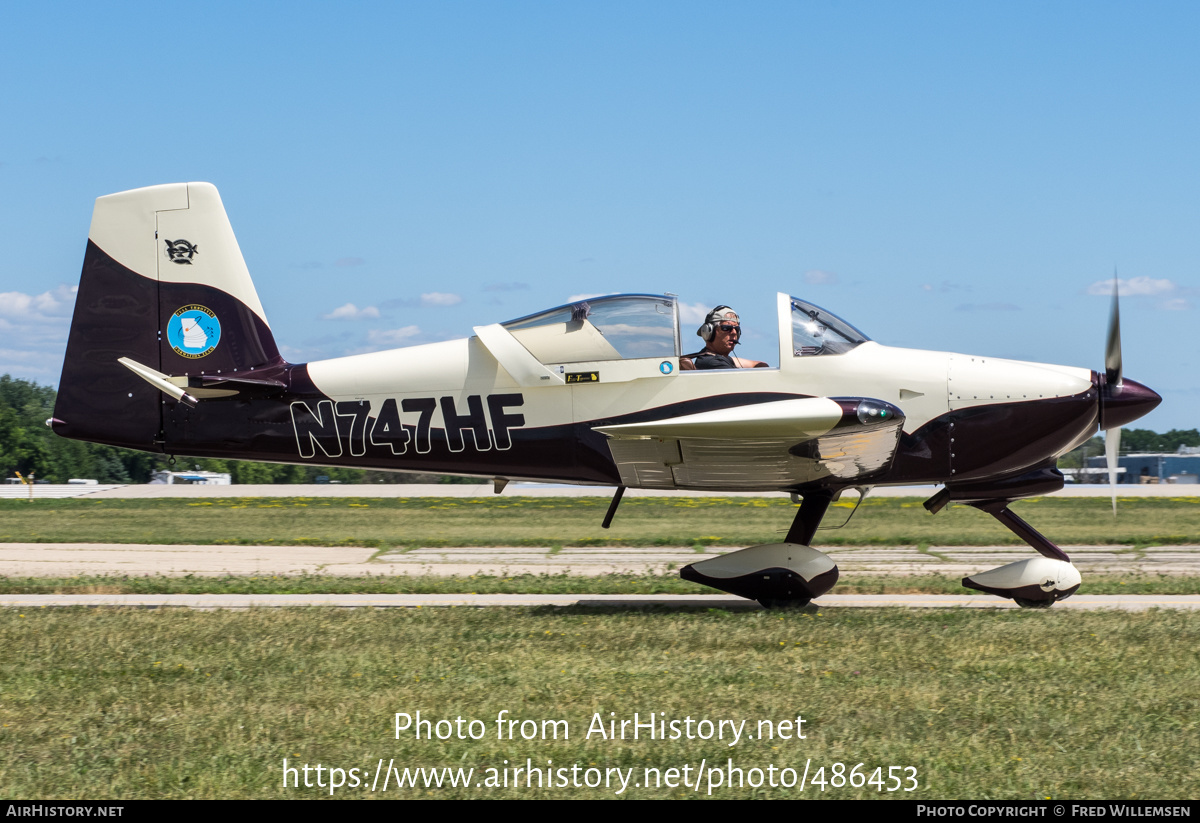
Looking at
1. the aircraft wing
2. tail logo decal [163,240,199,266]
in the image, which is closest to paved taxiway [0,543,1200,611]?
the aircraft wing

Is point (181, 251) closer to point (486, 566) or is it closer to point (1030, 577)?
point (486, 566)

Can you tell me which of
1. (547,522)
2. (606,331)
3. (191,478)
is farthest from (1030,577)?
(191,478)

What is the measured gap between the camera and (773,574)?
9.95 metres

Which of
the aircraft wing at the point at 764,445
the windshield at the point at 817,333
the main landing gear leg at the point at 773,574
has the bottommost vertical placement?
the main landing gear leg at the point at 773,574

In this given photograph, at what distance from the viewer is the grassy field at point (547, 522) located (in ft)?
67.3

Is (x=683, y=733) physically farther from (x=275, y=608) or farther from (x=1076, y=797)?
(x=275, y=608)

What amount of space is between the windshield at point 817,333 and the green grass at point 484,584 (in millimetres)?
3549

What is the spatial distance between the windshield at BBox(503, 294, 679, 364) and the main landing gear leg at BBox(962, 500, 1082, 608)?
11.7ft

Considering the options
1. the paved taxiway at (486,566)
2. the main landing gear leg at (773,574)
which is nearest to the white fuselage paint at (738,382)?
the main landing gear leg at (773,574)

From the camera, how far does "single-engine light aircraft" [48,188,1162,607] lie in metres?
9.54

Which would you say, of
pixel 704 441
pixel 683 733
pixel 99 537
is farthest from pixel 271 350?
pixel 99 537

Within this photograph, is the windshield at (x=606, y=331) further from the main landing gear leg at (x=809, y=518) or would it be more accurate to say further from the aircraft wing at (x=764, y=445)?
the main landing gear leg at (x=809, y=518)

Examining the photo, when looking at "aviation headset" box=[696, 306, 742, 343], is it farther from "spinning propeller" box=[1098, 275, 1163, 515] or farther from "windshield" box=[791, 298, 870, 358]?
"spinning propeller" box=[1098, 275, 1163, 515]

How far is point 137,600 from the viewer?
37.4 ft
